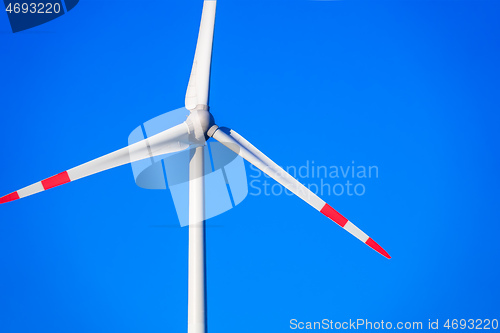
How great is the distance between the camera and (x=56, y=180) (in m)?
10.7

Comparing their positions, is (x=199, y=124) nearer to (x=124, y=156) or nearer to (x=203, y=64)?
(x=124, y=156)

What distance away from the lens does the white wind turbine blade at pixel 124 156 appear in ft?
35.1

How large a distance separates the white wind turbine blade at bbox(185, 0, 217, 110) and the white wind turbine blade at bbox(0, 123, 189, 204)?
3.34 feet

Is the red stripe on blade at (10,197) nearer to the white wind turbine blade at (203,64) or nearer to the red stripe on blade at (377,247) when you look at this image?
the white wind turbine blade at (203,64)

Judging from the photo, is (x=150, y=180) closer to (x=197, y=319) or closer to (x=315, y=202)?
(x=197, y=319)

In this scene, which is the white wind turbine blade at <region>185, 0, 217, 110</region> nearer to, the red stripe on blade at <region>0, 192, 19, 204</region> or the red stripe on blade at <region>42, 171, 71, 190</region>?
the red stripe on blade at <region>42, 171, 71, 190</region>

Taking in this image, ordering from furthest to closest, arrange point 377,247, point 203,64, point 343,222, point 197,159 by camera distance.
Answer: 1. point 377,247
2. point 203,64
3. point 343,222
4. point 197,159

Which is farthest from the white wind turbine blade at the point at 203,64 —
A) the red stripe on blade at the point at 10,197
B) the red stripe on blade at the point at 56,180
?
the red stripe on blade at the point at 10,197

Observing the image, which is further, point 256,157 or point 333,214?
point 333,214

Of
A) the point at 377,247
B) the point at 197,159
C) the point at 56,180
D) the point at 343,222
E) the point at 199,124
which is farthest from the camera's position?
the point at 377,247

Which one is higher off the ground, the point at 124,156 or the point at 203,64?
the point at 203,64

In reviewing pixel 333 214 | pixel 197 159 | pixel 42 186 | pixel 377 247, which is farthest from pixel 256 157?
pixel 42 186

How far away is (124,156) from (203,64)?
11.4 ft

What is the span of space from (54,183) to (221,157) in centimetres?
401
